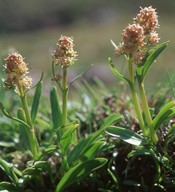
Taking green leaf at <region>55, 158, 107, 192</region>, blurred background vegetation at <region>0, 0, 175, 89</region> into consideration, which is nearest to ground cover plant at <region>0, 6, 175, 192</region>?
green leaf at <region>55, 158, 107, 192</region>

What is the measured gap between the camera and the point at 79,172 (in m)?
2.11

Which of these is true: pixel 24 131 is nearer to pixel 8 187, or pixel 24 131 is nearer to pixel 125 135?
pixel 8 187

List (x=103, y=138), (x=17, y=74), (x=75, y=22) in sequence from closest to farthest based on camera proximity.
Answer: (x=17, y=74) < (x=103, y=138) < (x=75, y=22)

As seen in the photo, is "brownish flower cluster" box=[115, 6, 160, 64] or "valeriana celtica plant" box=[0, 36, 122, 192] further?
"valeriana celtica plant" box=[0, 36, 122, 192]

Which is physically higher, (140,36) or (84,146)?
(140,36)

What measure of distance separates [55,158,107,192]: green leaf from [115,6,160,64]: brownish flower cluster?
40 cm

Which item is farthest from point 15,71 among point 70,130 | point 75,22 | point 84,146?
point 75,22

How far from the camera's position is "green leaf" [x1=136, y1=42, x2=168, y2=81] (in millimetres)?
2055

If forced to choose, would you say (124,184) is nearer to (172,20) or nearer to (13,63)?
(13,63)

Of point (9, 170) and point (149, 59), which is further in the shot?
point (9, 170)

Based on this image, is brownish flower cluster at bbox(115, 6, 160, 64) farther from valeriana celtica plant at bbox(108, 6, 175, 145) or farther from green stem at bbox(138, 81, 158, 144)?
green stem at bbox(138, 81, 158, 144)

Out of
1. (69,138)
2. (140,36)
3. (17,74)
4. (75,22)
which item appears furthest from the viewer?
(75,22)

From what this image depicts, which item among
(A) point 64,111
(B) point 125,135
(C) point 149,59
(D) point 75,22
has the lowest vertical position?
(B) point 125,135

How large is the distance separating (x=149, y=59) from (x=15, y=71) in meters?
0.49
